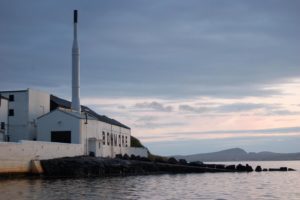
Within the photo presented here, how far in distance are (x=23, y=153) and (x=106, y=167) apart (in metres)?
11.0

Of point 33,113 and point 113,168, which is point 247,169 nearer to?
point 113,168

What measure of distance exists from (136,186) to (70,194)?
880cm

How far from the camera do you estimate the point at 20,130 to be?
6231 centimetres

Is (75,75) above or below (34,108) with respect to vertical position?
above

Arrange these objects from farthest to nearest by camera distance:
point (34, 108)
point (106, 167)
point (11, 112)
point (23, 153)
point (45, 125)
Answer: point (34, 108) → point (11, 112) → point (45, 125) → point (106, 167) → point (23, 153)

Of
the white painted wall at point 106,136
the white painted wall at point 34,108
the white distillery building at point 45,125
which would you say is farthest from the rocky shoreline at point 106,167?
the white painted wall at point 34,108

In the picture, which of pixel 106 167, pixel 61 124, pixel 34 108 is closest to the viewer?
pixel 106 167

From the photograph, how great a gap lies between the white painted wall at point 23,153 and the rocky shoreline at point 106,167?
1.16 m

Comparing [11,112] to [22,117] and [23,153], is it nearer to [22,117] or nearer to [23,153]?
[22,117]

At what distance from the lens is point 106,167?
56.1m

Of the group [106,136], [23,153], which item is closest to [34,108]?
[106,136]

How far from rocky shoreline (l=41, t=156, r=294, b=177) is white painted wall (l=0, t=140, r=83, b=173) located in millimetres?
1160

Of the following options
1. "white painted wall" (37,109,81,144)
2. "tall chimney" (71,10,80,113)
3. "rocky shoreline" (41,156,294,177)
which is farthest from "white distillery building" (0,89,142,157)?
"rocky shoreline" (41,156,294,177)

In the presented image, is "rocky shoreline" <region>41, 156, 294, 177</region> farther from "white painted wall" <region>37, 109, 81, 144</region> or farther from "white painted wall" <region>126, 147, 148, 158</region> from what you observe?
"white painted wall" <region>126, 147, 148, 158</region>
